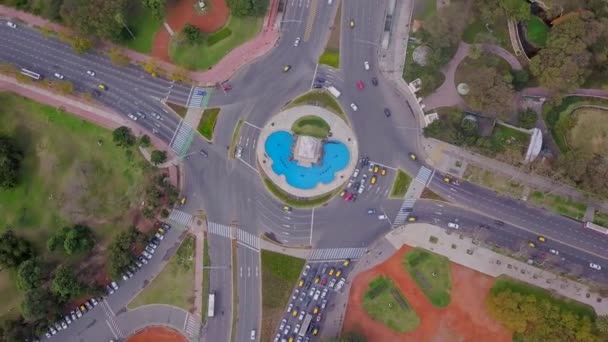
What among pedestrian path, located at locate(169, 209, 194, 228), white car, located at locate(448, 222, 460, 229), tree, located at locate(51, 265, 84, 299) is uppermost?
white car, located at locate(448, 222, 460, 229)

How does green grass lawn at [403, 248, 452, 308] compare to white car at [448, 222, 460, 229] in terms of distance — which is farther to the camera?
white car at [448, 222, 460, 229]

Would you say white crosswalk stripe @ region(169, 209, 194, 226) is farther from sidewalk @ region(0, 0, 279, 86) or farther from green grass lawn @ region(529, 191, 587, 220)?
green grass lawn @ region(529, 191, 587, 220)

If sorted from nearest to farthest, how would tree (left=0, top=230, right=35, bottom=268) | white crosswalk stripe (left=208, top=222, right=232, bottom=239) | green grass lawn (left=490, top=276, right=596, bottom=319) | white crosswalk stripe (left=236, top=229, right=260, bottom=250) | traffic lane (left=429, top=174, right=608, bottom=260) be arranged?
1. tree (left=0, top=230, right=35, bottom=268)
2. green grass lawn (left=490, top=276, right=596, bottom=319)
3. traffic lane (left=429, top=174, right=608, bottom=260)
4. white crosswalk stripe (left=236, top=229, right=260, bottom=250)
5. white crosswalk stripe (left=208, top=222, right=232, bottom=239)

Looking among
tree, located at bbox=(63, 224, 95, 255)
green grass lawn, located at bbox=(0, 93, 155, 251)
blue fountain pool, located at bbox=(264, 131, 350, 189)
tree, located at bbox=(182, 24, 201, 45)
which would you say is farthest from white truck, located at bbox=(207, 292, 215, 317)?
tree, located at bbox=(182, 24, 201, 45)

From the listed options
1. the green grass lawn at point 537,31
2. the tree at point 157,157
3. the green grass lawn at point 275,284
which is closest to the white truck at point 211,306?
the green grass lawn at point 275,284

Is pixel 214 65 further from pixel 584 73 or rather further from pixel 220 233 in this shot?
pixel 584 73

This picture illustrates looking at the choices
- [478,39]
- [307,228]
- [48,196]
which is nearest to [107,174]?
[48,196]

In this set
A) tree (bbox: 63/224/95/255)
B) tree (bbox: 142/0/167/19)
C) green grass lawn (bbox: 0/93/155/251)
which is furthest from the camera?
green grass lawn (bbox: 0/93/155/251)

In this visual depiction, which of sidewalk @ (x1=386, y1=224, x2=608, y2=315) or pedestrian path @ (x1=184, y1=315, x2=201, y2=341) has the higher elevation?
sidewalk @ (x1=386, y1=224, x2=608, y2=315)
